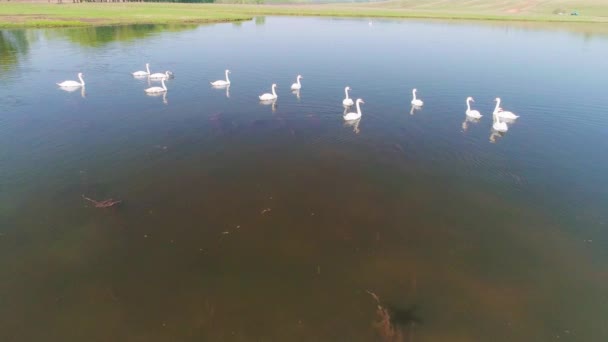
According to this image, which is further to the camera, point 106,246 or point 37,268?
point 106,246

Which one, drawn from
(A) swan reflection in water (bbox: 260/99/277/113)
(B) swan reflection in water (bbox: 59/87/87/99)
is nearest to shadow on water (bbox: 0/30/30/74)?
(B) swan reflection in water (bbox: 59/87/87/99)

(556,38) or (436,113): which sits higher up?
(556,38)

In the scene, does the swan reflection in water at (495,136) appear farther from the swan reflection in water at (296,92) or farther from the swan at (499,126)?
the swan reflection in water at (296,92)

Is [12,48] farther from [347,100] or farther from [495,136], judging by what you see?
[495,136]

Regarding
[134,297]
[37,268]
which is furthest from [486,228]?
[37,268]

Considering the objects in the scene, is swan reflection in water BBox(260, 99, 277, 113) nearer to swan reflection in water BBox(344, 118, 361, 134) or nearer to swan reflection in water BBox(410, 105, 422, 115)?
swan reflection in water BBox(344, 118, 361, 134)

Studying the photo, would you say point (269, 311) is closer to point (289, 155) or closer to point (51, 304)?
point (51, 304)

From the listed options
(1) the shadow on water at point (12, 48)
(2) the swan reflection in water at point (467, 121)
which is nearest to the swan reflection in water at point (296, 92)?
(2) the swan reflection in water at point (467, 121)
